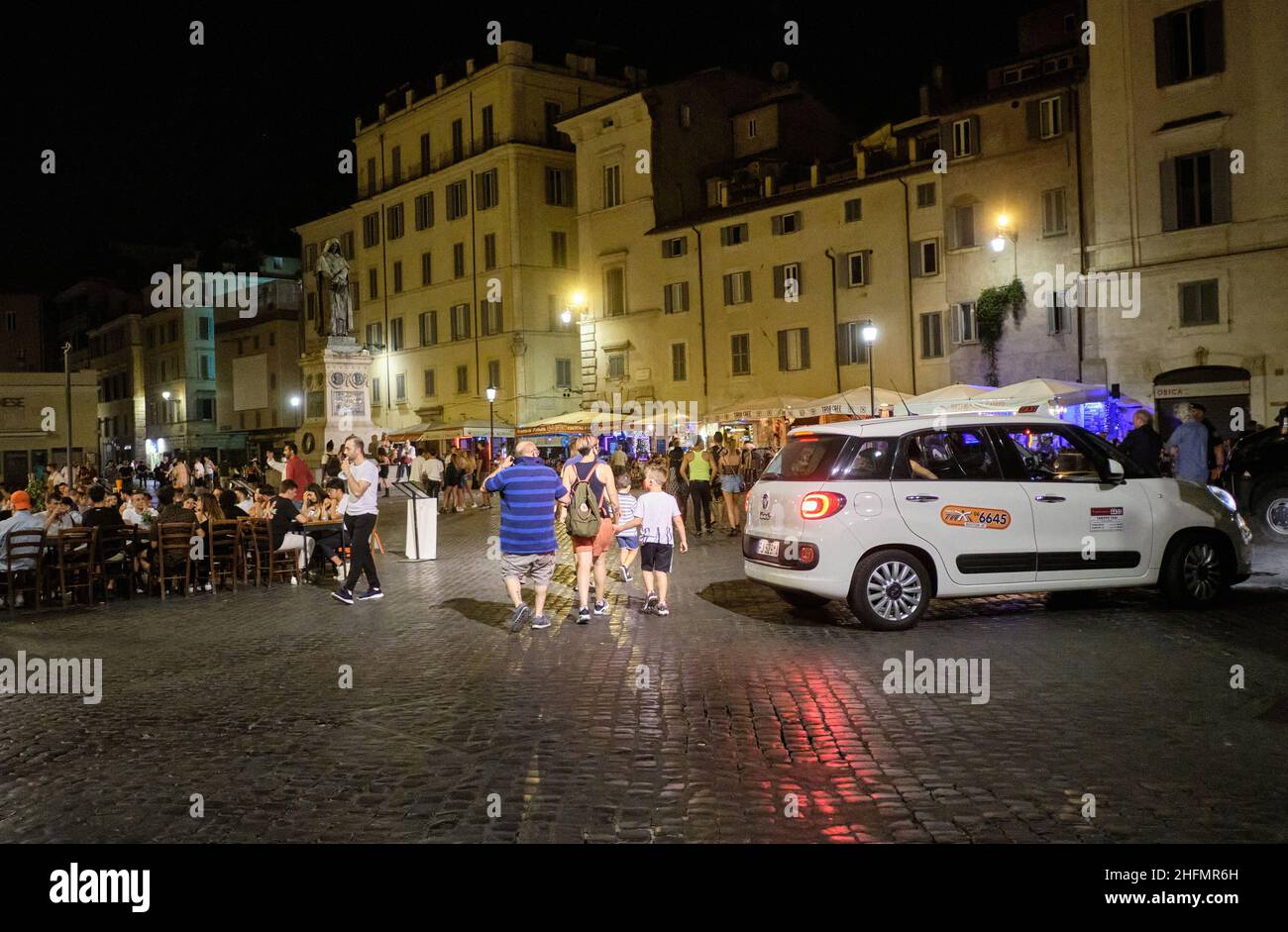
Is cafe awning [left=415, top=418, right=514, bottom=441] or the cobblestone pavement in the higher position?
cafe awning [left=415, top=418, right=514, bottom=441]

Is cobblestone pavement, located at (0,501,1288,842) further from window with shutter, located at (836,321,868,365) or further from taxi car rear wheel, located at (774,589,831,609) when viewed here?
window with shutter, located at (836,321,868,365)

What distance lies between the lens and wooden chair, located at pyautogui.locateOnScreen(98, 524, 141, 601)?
14164 millimetres

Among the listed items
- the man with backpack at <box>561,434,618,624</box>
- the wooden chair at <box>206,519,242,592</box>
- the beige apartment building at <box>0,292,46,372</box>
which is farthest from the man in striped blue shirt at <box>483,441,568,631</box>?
the beige apartment building at <box>0,292,46,372</box>

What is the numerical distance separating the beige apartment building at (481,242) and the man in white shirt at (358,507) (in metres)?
39.5

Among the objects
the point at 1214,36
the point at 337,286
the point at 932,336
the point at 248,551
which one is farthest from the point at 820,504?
the point at 337,286

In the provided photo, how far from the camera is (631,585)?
1448 cm

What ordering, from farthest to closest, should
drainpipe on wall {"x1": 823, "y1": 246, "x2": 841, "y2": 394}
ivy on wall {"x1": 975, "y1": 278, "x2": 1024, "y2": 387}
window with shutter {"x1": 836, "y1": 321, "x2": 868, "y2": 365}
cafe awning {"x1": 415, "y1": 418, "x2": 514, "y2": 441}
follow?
1. cafe awning {"x1": 415, "y1": 418, "x2": 514, "y2": 441}
2. drainpipe on wall {"x1": 823, "y1": 246, "x2": 841, "y2": 394}
3. window with shutter {"x1": 836, "y1": 321, "x2": 868, "y2": 365}
4. ivy on wall {"x1": 975, "y1": 278, "x2": 1024, "y2": 387}

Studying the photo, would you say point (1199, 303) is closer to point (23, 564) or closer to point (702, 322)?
point (702, 322)

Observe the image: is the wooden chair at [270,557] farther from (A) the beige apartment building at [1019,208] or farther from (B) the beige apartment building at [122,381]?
(B) the beige apartment building at [122,381]

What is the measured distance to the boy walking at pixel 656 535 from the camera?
11.8 meters

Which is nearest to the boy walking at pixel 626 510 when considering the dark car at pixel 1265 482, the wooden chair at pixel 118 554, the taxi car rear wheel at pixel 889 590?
the taxi car rear wheel at pixel 889 590

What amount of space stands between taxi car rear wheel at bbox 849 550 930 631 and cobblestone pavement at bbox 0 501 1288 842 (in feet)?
0.59

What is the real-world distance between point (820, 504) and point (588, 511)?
234cm
